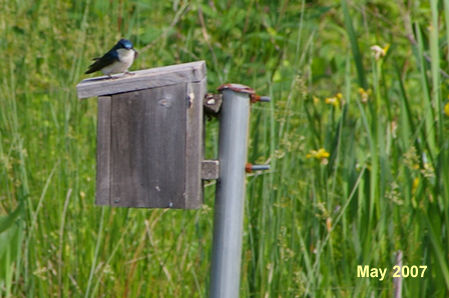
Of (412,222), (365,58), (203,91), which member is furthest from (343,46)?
(203,91)

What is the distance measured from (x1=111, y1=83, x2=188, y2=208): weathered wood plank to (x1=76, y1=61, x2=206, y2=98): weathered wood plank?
0.05 feet

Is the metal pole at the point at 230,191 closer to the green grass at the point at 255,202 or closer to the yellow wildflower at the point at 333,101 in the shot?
the green grass at the point at 255,202

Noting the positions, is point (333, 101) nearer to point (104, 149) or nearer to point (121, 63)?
point (121, 63)

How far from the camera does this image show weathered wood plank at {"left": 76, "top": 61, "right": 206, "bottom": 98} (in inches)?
73.7

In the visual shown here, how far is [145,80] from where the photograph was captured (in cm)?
191

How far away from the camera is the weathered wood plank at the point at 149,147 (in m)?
1.89

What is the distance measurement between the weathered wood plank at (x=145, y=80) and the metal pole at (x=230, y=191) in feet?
0.30

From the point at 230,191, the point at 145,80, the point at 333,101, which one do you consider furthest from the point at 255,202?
the point at 145,80

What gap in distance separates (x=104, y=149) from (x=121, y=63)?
279 mm

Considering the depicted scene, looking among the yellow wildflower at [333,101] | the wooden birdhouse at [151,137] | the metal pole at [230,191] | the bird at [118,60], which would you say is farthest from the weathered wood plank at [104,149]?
the yellow wildflower at [333,101]

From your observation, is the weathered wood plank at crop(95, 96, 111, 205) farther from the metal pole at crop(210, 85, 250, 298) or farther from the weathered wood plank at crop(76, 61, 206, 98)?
the metal pole at crop(210, 85, 250, 298)

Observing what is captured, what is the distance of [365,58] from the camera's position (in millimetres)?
4734

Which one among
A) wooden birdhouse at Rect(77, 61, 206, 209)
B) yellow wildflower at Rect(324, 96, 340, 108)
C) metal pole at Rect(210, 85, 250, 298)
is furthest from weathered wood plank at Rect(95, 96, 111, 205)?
yellow wildflower at Rect(324, 96, 340, 108)

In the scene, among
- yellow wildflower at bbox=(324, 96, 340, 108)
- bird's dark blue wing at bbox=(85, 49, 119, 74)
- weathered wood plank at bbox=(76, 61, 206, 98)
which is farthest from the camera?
yellow wildflower at bbox=(324, 96, 340, 108)
